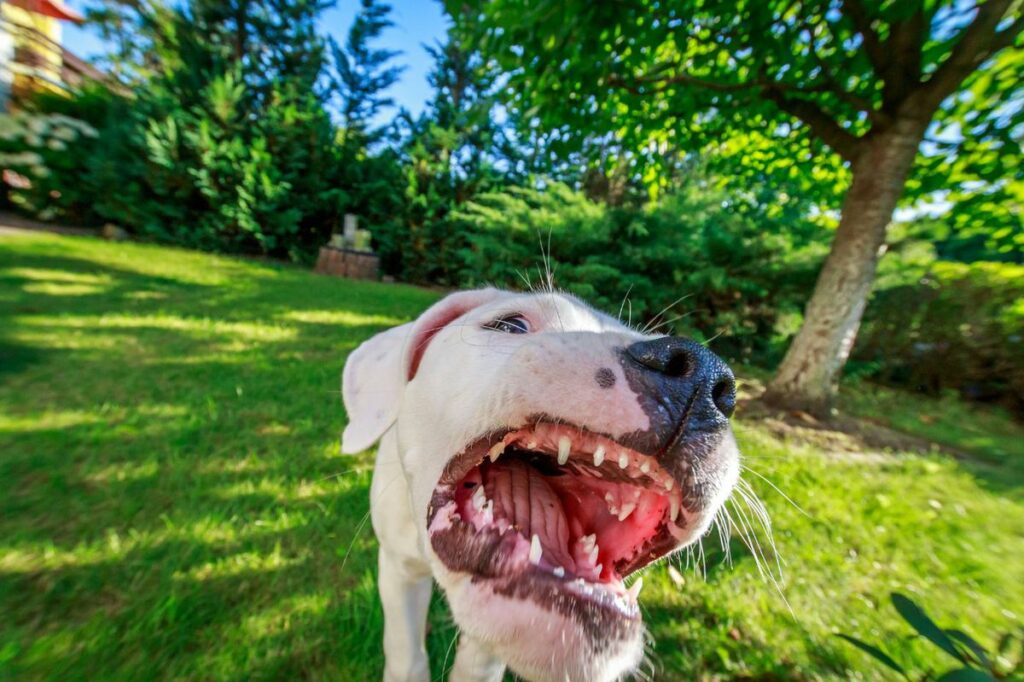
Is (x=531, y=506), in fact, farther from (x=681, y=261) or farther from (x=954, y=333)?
(x=954, y=333)

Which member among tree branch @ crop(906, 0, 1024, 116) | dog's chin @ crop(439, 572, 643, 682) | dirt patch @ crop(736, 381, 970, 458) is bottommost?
dirt patch @ crop(736, 381, 970, 458)

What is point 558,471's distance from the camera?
1457 mm

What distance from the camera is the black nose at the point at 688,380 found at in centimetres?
106

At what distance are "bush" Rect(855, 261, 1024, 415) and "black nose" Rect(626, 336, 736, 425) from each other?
386 inches

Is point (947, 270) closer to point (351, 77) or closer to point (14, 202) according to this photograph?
point (351, 77)

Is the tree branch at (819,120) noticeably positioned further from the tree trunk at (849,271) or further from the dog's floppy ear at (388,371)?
the dog's floppy ear at (388,371)

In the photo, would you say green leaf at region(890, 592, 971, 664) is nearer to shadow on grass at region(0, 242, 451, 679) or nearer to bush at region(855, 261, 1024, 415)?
shadow on grass at region(0, 242, 451, 679)

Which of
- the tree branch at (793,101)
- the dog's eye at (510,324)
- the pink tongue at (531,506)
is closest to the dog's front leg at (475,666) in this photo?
the pink tongue at (531,506)

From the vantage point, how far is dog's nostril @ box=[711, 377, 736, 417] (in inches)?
43.4

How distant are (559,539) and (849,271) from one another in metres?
5.57

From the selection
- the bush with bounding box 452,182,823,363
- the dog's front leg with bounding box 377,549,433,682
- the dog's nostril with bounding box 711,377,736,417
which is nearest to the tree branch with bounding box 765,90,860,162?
the bush with bounding box 452,182,823,363

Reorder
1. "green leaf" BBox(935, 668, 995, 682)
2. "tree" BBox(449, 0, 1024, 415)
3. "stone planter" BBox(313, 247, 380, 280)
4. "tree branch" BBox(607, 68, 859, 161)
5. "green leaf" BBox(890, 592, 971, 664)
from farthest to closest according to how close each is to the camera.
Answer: "stone planter" BBox(313, 247, 380, 280) → "tree branch" BBox(607, 68, 859, 161) → "tree" BBox(449, 0, 1024, 415) → "green leaf" BBox(890, 592, 971, 664) → "green leaf" BBox(935, 668, 995, 682)

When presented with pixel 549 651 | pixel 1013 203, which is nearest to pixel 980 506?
pixel 1013 203

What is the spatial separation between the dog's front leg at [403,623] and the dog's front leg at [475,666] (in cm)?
16
